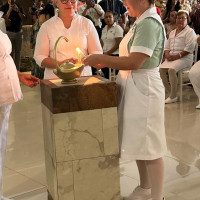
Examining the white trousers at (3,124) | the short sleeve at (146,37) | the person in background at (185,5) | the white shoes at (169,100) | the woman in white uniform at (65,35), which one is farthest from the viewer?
the person in background at (185,5)

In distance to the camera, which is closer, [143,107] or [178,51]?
[143,107]

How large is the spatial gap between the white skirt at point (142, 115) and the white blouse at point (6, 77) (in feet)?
2.21

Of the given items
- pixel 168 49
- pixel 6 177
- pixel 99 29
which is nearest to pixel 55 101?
pixel 6 177

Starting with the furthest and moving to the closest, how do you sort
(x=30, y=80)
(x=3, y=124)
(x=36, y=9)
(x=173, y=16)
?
(x=36, y=9) → (x=173, y=16) → (x=30, y=80) → (x=3, y=124)

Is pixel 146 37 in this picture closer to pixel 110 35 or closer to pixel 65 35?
pixel 65 35

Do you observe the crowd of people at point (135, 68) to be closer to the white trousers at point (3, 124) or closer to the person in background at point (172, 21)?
the white trousers at point (3, 124)

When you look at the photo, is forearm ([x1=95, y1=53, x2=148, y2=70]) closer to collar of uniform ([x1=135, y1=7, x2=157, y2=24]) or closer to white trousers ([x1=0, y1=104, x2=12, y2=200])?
collar of uniform ([x1=135, y1=7, x2=157, y2=24])

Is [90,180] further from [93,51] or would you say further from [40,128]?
[40,128]

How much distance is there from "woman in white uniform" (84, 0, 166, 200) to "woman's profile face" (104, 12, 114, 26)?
4755 millimetres

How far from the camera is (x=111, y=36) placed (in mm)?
7336

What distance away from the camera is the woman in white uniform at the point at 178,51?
6.38 metres

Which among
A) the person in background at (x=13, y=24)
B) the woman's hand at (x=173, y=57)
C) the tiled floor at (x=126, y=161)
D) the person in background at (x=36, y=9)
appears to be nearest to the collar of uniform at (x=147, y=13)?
the tiled floor at (x=126, y=161)

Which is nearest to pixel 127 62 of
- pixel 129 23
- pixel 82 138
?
pixel 82 138

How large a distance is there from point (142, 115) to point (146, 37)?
469mm
